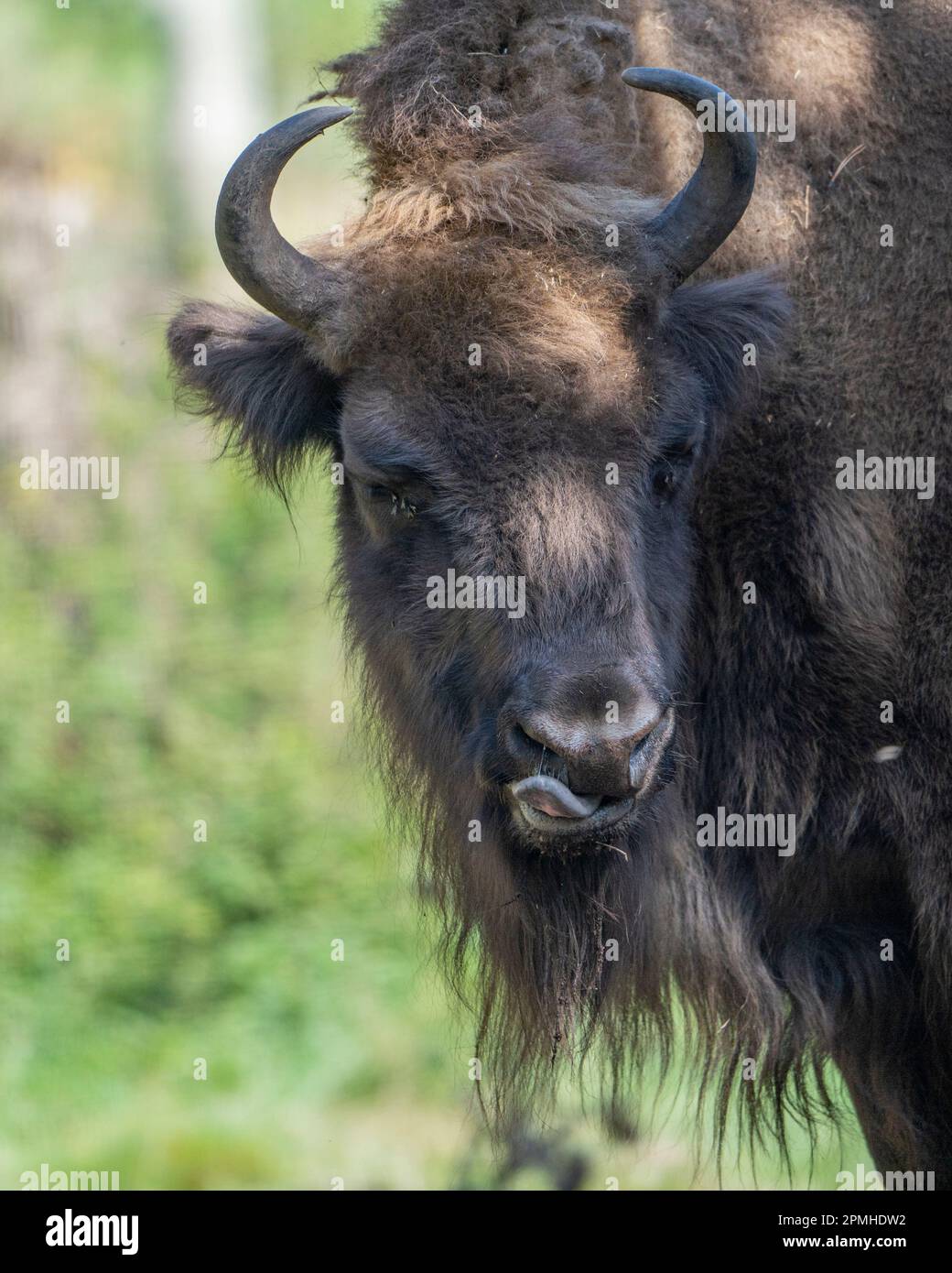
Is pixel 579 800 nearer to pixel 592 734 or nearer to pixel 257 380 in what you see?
pixel 592 734

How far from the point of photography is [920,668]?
4113mm

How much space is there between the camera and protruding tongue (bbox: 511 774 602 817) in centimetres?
339

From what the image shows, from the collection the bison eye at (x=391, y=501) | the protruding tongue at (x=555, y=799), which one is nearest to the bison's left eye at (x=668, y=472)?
the bison eye at (x=391, y=501)

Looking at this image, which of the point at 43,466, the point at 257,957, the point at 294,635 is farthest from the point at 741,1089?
the point at 43,466

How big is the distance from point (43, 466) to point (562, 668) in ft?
27.7

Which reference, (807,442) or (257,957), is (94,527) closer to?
(257,957)

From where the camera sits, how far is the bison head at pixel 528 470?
11.5ft

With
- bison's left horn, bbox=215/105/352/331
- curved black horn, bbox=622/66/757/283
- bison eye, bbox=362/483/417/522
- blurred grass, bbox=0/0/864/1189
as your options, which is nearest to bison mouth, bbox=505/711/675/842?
bison eye, bbox=362/483/417/522

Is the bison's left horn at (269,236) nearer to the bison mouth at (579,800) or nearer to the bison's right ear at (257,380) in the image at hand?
the bison's right ear at (257,380)

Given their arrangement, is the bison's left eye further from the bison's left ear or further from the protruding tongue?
the protruding tongue

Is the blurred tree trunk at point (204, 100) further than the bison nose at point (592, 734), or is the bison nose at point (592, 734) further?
the blurred tree trunk at point (204, 100)

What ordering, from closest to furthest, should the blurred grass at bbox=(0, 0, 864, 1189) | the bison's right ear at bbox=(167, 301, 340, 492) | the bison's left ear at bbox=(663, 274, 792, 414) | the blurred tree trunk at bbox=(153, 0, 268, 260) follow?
1. the bison's left ear at bbox=(663, 274, 792, 414)
2. the bison's right ear at bbox=(167, 301, 340, 492)
3. the blurred grass at bbox=(0, 0, 864, 1189)
4. the blurred tree trunk at bbox=(153, 0, 268, 260)

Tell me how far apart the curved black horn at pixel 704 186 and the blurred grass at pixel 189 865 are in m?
3.12

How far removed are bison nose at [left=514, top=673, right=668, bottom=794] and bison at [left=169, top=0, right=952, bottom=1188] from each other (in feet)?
0.04
